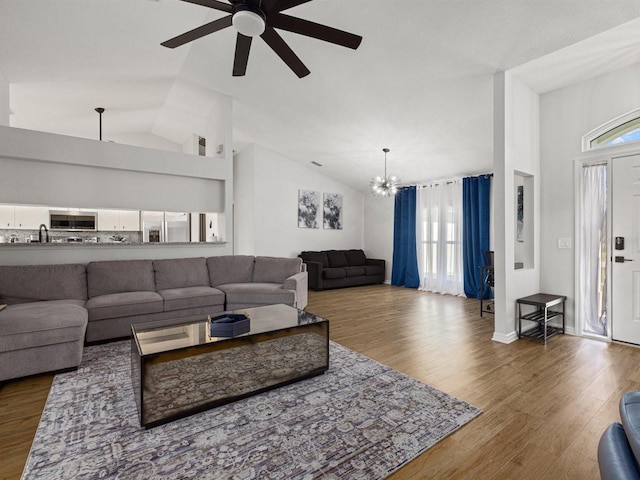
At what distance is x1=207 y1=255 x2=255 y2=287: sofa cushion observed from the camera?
4953 mm

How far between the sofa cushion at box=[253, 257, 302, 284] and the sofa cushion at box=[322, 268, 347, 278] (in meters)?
2.06

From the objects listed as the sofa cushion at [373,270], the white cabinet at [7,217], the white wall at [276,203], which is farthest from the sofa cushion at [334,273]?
the white cabinet at [7,217]

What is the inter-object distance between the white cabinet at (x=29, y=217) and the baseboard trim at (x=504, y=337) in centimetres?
846

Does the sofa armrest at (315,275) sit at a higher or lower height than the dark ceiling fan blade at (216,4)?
lower

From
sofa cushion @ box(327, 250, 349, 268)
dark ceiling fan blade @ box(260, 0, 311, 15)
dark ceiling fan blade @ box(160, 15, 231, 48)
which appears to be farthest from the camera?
sofa cushion @ box(327, 250, 349, 268)

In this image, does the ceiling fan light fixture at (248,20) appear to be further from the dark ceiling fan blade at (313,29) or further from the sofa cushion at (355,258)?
the sofa cushion at (355,258)

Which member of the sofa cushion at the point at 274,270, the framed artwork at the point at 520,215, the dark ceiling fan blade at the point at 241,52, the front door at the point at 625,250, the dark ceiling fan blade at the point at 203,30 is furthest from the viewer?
the sofa cushion at the point at 274,270

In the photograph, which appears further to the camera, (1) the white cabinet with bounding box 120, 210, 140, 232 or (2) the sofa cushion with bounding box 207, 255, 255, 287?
(1) the white cabinet with bounding box 120, 210, 140, 232

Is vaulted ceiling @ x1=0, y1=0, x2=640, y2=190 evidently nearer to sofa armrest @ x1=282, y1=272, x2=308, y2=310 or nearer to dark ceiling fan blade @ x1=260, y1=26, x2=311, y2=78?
dark ceiling fan blade @ x1=260, y1=26, x2=311, y2=78

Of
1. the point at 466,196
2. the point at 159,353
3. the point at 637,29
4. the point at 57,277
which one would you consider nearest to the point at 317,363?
the point at 159,353

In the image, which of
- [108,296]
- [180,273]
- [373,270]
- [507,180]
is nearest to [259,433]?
[108,296]

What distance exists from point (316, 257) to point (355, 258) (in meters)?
1.25

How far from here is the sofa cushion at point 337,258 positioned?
8.11 meters

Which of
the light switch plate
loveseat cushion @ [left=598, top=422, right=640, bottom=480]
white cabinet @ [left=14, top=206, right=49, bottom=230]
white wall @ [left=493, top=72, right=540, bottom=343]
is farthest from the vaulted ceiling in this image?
loveseat cushion @ [left=598, top=422, right=640, bottom=480]
